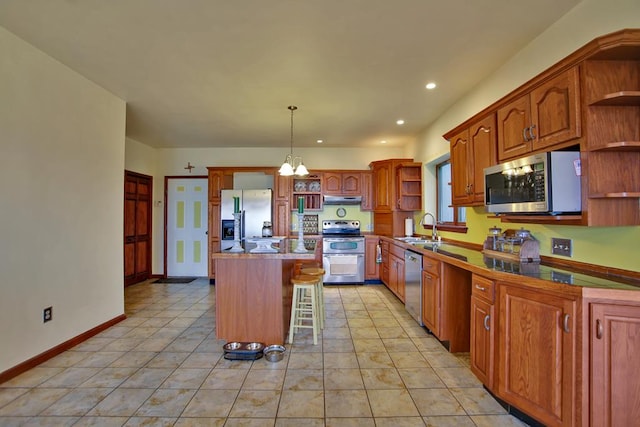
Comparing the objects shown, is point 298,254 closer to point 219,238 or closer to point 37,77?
point 37,77

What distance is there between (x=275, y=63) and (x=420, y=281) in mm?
2612

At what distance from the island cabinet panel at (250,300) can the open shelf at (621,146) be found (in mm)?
2369

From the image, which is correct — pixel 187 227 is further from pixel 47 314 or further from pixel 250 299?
pixel 250 299

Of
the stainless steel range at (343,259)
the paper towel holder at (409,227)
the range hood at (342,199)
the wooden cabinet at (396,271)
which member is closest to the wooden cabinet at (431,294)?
the wooden cabinet at (396,271)

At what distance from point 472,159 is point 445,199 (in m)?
1.73

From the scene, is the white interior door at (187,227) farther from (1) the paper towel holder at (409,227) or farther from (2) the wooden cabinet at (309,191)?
(1) the paper towel holder at (409,227)

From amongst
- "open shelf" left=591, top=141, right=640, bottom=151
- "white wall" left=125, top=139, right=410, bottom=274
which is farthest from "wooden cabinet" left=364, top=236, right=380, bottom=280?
"open shelf" left=591, top=141, right=640, bottom=151

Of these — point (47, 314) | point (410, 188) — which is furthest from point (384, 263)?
point (47, 314)

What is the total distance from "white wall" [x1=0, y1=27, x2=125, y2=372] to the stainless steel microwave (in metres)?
3.77

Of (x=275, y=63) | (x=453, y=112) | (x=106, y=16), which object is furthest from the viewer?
(x=453, y=112)

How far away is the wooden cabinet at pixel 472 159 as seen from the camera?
2.56 m

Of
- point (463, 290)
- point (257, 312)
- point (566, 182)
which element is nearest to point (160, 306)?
point (257, 312)

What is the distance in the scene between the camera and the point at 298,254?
263 centimetres

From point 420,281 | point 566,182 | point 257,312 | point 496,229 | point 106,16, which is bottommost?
point 257,312
